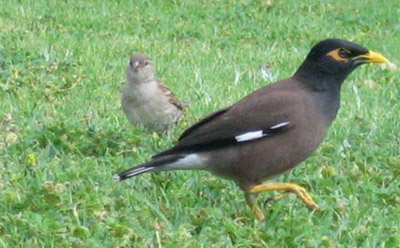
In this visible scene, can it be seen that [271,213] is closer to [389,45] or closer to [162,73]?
[162,73]

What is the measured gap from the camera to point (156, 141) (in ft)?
26.9

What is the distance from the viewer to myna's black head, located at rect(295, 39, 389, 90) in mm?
6965

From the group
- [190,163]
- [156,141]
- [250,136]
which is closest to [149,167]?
[190,163]

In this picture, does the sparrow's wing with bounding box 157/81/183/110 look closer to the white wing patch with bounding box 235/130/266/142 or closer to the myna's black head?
the myna's black head

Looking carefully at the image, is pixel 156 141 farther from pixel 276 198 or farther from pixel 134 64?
pixel 276 198

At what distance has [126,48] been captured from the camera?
1232 centimetres

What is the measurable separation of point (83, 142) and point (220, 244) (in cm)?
219

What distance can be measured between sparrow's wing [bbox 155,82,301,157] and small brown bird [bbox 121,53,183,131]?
6.58 ft

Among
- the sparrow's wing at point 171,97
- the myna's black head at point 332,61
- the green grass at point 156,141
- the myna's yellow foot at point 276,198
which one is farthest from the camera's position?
the sparrow's wing at point 171,97

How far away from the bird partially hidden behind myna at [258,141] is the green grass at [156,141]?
8.2 inches

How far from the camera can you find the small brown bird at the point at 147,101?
8.80 metres

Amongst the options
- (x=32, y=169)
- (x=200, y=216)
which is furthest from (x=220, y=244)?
(x=32, y=169)

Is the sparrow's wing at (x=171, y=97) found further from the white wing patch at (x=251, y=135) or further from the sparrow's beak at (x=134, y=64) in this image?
the white wing patch at (x=251, y=135)

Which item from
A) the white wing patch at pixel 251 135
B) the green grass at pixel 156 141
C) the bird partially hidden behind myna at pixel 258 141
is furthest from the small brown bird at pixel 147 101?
the white wing patch at pixel 251 135
